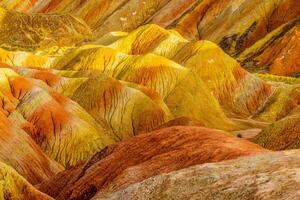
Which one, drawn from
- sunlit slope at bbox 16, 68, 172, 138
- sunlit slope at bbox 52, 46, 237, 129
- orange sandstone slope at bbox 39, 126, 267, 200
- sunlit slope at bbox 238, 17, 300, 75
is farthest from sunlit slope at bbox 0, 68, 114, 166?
sunlit slope at bbox 238, 17, 300, 75

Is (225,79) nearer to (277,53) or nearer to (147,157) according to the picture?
(277,53)

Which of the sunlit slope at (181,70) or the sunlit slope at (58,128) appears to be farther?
the sunlit slope at (181,70)

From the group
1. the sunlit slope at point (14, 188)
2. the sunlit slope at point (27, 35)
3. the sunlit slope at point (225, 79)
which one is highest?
the sunlit slope at point (27, 35)

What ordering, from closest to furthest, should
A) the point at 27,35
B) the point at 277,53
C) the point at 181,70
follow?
the point at 181,70
the point at 277,53
the point at 27,35

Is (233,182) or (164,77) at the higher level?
(233,182)

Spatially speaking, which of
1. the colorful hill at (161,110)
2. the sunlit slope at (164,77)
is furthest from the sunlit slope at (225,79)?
the sunlit slope at (164,77)

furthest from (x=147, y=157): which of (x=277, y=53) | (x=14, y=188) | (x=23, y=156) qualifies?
(x=277, y=53)

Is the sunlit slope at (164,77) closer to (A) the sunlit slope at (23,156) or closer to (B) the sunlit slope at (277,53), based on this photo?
(B) the sunlit slope at (277,53)
